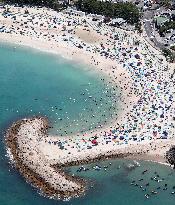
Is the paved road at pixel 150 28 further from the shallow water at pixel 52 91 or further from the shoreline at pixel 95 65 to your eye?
the shallow water at pixel 52 91

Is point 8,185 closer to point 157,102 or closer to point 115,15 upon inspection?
point 157,102

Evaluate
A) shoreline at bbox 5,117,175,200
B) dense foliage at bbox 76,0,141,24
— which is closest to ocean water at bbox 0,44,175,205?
shoreline at bbox 5,117,175,200

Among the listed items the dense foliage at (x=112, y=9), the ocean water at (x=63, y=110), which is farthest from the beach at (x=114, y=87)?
the dense foliage at (x=112, y=9)

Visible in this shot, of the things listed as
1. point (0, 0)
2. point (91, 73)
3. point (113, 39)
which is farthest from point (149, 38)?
point (0, 0)

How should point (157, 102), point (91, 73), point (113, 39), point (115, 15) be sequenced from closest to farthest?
point (157, 102) < point (91, 73) < point (113, 39) < point (115, 15)

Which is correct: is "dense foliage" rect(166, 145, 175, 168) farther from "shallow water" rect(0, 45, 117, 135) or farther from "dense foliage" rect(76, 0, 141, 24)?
"dense foliage" rect(76, 0, 141, 24)
